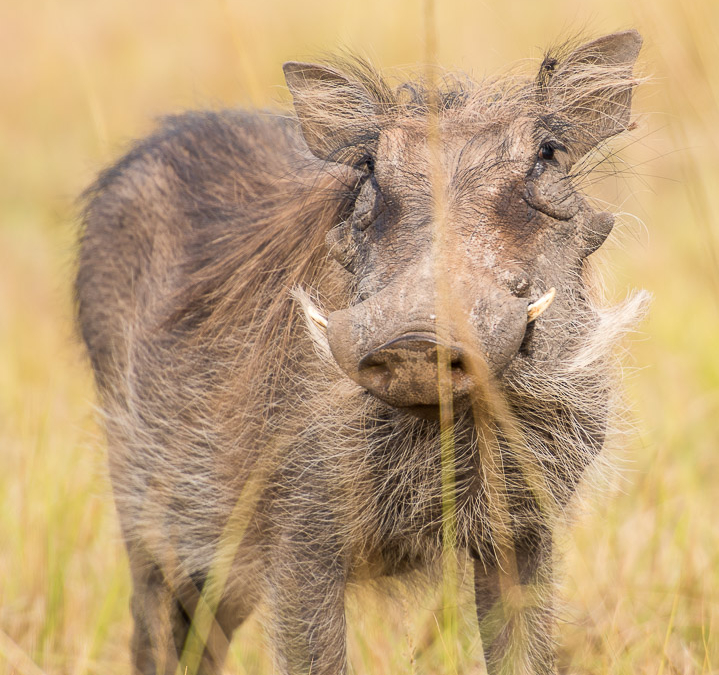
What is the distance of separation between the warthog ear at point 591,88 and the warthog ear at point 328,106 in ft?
1.34

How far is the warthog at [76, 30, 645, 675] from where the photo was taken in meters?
2.03

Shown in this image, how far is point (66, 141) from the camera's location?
9641 mm

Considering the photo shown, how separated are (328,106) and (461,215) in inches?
23.9

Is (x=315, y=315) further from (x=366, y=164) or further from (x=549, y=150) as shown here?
(x=549, y=150)

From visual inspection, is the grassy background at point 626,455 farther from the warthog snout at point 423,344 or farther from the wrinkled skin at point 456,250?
the warthog snout at point 423,344

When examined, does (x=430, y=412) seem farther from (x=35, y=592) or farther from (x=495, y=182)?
(x=35, y=592)

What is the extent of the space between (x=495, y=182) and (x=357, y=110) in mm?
497

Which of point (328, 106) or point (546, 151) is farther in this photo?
point (328, 106)

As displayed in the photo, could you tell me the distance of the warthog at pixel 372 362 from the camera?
2025mm

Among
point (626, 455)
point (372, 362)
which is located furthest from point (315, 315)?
point (626, 455)

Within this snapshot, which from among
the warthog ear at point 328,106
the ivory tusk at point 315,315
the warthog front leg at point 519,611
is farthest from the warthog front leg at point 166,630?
the warthog ear at point 328,106

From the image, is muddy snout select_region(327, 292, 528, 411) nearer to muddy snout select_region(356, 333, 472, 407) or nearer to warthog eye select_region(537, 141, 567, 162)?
muddy snout select_region(356, 333, 472, 407)

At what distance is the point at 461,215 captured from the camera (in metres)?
2.09

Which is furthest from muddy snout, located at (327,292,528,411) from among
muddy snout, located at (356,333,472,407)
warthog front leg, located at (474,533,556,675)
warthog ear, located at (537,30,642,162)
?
warthog front leg, located at (474,533,556,675)
